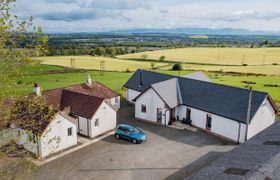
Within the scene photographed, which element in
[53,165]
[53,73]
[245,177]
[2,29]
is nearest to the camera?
[2,29]

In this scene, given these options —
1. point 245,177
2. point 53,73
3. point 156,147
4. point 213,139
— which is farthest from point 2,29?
point 53,73

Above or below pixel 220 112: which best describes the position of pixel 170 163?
below

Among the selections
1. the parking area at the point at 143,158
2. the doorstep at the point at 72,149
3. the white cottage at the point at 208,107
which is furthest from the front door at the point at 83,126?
the white cottage at the point at 208,107

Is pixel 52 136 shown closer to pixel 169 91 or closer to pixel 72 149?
pixel 72 149

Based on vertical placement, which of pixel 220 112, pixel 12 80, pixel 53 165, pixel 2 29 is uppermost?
pixel 2 29

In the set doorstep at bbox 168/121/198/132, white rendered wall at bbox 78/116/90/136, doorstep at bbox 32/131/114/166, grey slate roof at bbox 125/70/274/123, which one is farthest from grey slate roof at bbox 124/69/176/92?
white rendered wall at bbox 78/116/90/136

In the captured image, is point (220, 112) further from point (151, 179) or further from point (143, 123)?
point (151, 179)

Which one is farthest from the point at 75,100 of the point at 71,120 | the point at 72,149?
the point at 72,149
